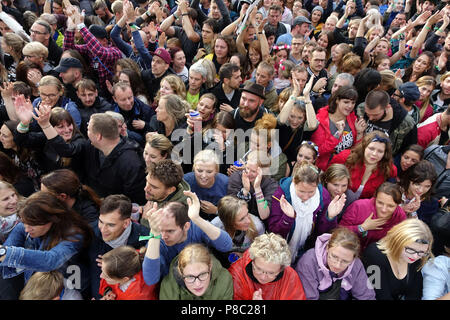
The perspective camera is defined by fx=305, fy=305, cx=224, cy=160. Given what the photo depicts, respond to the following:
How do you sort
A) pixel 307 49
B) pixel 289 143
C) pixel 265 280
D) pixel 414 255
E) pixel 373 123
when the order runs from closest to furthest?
pixel 265 280
pixel 414 255
pixel 289 143
pixel 373 123
pixel 307 49

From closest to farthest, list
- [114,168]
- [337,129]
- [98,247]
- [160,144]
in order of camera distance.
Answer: [98,247]
[114,168]
[160,144]
[337,129]

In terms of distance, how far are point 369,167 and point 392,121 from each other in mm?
899

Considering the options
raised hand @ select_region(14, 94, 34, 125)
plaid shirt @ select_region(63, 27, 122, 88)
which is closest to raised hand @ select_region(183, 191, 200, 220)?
raised hand @ select_region(14, 94, 34, 125)

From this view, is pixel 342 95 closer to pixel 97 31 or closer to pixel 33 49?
pixel 97 31

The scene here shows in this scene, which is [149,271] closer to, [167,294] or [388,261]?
[167,294]

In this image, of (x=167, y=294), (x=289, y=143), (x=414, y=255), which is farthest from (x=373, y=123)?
(x=167, y=294)

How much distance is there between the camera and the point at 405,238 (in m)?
2.36

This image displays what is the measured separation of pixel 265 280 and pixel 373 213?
4.17 ft

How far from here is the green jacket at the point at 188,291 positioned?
6.78 ft

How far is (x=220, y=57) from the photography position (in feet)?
16.4

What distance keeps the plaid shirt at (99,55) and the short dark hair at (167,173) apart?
2.59 meters

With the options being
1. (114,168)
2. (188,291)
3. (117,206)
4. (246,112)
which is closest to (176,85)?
(246,112)

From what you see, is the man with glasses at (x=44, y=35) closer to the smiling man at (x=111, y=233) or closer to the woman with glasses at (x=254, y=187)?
the smiling man at (x=111, y=233)

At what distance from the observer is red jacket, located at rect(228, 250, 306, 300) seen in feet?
7.23
